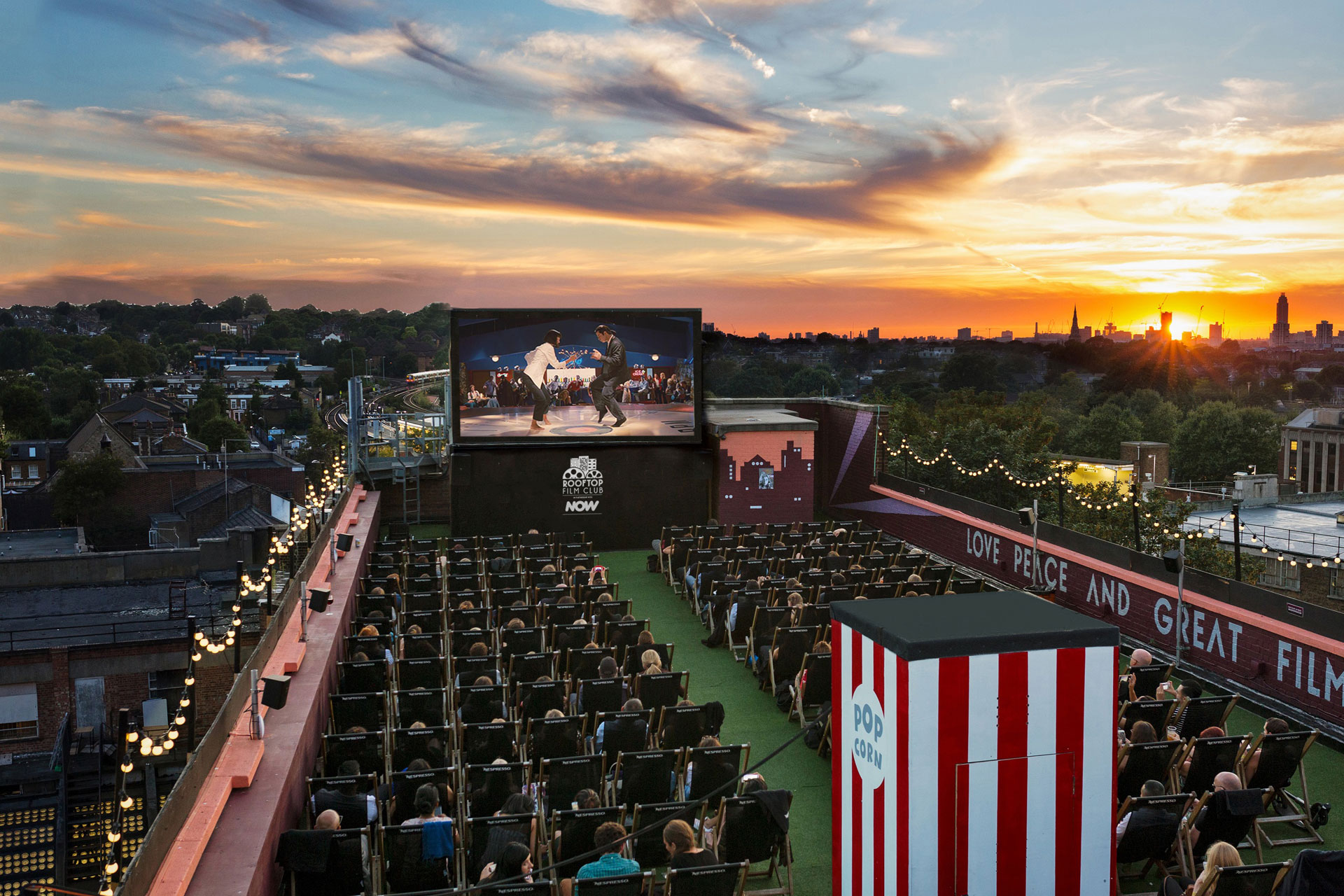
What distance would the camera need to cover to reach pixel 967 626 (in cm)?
347

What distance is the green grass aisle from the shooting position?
7.35m

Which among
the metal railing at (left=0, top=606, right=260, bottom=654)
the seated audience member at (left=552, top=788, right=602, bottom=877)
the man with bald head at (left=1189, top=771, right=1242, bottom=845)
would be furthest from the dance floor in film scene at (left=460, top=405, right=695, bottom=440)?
the metal railing at (left=0, top=606, right=260, bottom=654)

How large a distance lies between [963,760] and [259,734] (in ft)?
18.6

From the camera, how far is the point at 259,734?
294 inches

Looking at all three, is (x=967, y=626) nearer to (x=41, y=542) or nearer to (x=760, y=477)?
(x=760, y=477)

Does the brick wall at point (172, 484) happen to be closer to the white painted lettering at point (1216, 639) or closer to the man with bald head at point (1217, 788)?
the white painted lettering at point (1216, 639)

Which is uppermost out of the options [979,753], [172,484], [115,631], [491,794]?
[979,753]

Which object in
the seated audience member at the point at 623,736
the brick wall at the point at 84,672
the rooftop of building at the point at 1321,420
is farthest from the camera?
the rooftop of building at the point at 1321,420

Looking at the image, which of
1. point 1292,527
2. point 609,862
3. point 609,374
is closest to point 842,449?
point 609,374

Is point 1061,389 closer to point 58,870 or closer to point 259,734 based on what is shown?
point 58,870

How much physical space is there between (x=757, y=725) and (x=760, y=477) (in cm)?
1074

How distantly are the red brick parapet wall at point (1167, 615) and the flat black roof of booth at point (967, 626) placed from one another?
766cm

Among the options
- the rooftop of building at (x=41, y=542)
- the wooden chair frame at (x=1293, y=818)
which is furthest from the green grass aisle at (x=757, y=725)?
the rooftop of building at (x=41, y=542)

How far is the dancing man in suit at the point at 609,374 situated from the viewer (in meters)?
19.5
